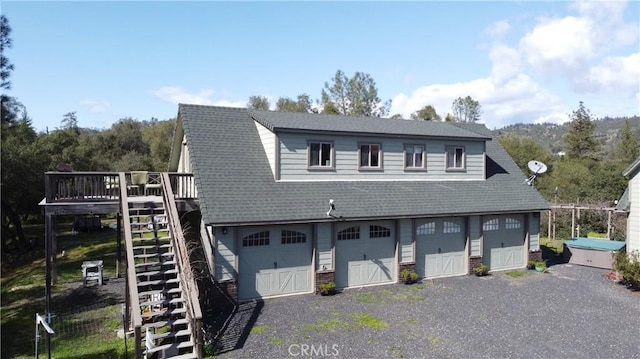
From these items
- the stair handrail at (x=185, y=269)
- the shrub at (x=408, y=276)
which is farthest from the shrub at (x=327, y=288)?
the stair handrail at (x=185, y=269)

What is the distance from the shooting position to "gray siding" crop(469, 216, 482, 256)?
17.3 metres

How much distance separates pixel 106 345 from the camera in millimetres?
10695

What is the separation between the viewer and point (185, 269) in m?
10.7

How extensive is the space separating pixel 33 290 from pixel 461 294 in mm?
16001

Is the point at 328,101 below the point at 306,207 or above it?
above

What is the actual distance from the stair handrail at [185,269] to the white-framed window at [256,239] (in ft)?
8.28

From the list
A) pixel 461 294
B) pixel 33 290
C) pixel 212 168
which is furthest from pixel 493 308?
pixel 33 290

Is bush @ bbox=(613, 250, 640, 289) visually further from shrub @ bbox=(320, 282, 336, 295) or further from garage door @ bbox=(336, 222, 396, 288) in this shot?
shrub @ bbox=(320, 282, 336, 295)

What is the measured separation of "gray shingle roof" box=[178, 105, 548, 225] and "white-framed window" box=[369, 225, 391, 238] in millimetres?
733

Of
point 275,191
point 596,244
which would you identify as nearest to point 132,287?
point 275,191

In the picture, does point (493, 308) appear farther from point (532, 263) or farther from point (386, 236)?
point (532, 263)

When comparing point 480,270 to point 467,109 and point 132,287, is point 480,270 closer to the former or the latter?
point 132,287

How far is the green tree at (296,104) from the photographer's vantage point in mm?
58169

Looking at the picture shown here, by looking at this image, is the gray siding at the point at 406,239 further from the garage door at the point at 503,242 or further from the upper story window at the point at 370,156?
the garage door at the point at 503,242
